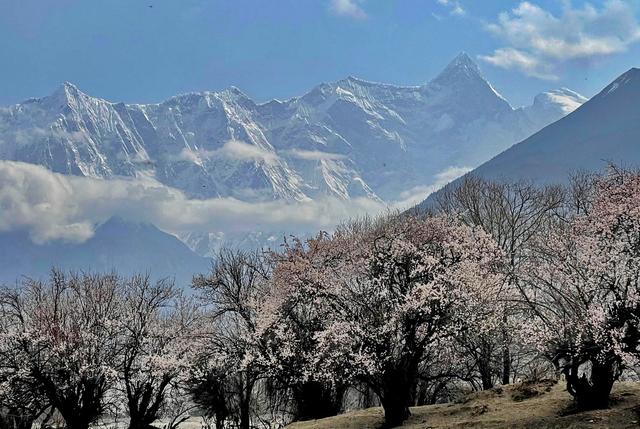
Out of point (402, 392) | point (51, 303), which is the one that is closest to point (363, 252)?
point (402, 392)

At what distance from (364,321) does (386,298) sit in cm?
158

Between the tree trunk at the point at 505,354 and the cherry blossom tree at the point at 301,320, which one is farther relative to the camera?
the tree trunk at the point at 505,354

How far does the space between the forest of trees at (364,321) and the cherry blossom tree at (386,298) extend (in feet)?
0.32

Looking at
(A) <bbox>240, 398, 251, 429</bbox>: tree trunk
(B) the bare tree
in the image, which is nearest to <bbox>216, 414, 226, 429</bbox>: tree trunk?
(A) <bbox>240, 398, 251, 429</bbox>: tree trunk

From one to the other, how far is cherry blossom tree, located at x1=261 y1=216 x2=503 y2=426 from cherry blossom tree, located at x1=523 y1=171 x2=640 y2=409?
181 inches

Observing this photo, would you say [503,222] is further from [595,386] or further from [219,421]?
[595,386]

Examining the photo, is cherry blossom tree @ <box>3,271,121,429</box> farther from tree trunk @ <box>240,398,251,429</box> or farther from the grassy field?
the grassy field

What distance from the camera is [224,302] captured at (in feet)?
145

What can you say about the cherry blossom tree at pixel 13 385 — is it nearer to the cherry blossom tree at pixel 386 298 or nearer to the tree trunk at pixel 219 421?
the tree trunk at pixel 219 421

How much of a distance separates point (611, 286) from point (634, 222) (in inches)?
117

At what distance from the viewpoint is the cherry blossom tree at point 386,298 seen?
92.5 feet

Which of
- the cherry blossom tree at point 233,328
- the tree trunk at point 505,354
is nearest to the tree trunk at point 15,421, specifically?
the cherry blossom tree at point 233,328

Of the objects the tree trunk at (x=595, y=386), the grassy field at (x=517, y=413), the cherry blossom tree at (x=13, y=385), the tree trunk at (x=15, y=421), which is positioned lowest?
the grassy field at (x=517, y=413)

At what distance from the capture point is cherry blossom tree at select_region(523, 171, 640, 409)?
21031 millimetres
